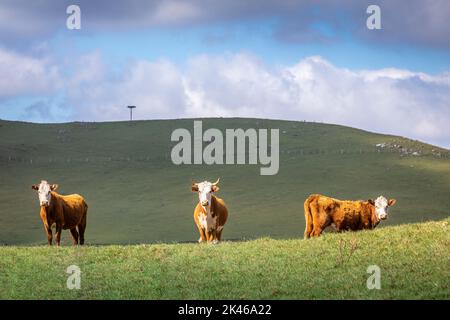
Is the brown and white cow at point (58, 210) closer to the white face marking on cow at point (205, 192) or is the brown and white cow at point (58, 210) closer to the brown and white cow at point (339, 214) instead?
the white face marking on cow at point (205, 192)

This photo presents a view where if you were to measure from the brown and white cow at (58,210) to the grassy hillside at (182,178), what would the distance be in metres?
22.7

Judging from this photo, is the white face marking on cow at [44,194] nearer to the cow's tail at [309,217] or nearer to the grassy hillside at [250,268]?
the grassy hillside at [250,268]

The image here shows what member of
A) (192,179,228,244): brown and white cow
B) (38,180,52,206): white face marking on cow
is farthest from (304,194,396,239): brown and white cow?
(38,180,52,206): white face marking on cow

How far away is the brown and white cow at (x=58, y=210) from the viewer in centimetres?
2708

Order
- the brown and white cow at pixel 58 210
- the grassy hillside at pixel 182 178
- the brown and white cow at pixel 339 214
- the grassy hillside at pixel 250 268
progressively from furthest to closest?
1. the grassy hillside at pixel 182 178
2. the brown and white cow at pixel 58 210
3. the brown and white cow at pixel 339 214
4. the grassy hillside at pixel 250 268

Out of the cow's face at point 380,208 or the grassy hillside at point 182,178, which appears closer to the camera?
the cow's face at point 380,208

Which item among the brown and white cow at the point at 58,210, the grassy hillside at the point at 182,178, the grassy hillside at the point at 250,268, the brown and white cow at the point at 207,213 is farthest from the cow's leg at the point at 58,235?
the grassy hillside at the point at 182,178

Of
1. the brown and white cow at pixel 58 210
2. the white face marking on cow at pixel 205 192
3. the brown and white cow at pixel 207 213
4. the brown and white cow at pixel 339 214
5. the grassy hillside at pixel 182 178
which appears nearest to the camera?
the brown and white cow at pixel 339 214

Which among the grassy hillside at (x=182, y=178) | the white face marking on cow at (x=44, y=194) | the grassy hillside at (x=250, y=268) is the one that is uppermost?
the grassy hillside at (x=182, y=178)

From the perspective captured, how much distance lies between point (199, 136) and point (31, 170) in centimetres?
2138

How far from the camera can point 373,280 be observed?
58.8ft

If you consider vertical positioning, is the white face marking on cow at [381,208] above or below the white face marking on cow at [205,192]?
below

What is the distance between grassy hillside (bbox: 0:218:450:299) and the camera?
17.7 metres

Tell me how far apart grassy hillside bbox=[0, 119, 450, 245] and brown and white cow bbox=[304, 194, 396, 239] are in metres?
27.2
